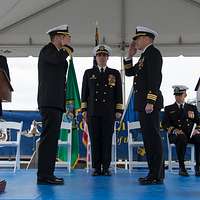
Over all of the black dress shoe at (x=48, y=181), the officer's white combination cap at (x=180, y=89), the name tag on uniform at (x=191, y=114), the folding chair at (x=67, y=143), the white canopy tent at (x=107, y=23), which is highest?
the white canopy tent at (x=107, y=23)

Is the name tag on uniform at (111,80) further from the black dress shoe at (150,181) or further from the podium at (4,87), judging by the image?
the podium at (4,87)

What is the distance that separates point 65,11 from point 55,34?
4.62 meters

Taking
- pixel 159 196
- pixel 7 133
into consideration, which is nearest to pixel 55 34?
pixel 159 196

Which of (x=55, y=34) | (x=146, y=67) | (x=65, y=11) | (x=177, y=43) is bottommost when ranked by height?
(x=146, y=67)

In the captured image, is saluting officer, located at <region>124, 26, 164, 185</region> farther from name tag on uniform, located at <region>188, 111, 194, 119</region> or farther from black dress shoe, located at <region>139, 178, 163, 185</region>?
name tag on uniform, located at <region>188, 111, 194, 119</region>

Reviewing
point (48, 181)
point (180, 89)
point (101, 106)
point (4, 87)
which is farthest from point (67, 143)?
point (4, 87)

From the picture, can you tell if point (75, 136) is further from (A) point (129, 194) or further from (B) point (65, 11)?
(A) point (129, 194)

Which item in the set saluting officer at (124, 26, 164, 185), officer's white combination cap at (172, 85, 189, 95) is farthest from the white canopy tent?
saluting officer at (124, 26, 164, 185)

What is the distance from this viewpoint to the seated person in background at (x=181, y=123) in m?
5.86

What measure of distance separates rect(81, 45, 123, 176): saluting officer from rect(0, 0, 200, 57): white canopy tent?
3.14 metres

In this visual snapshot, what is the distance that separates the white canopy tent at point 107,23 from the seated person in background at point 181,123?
2794 mm

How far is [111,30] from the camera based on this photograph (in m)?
8.76

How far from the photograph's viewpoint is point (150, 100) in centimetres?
421

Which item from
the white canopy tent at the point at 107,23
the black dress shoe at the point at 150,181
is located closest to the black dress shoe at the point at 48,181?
the black dress shoe at the point at 150,181
